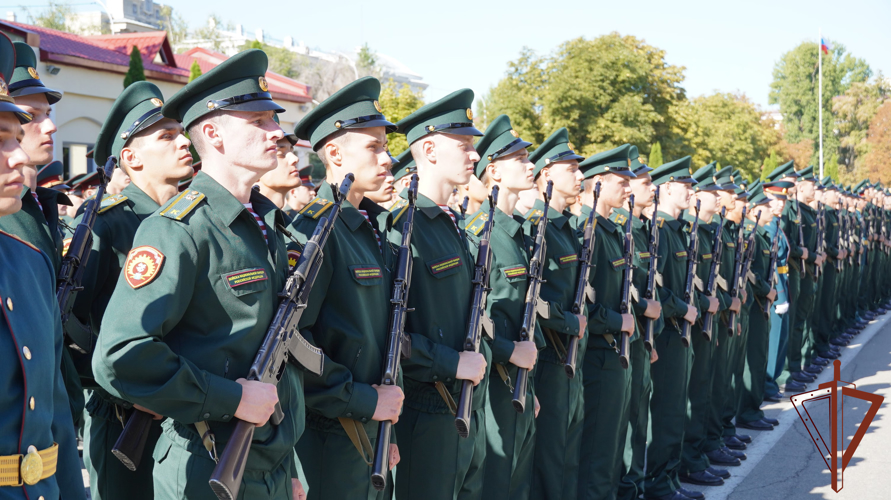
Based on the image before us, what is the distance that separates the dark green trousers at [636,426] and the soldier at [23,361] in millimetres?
4245

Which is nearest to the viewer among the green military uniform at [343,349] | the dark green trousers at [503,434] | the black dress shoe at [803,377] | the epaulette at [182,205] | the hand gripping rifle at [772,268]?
the epaulette at [182,205]

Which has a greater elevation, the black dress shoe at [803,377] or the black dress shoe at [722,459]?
the black dress shoe at [722,459]

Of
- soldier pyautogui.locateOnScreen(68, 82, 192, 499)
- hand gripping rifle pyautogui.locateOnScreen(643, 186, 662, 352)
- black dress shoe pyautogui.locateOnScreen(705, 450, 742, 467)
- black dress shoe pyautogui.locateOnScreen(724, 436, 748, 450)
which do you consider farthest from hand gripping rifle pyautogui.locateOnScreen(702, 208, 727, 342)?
soldier pyautogui.locateOnScreen(68, 82, 192, 499)

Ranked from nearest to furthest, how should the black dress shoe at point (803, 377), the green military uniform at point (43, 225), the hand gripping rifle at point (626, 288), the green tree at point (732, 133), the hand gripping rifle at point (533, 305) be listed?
the green military uniform at point (43, 225), the hand gripping rifle at point (533, 305), the hand gripping rifle at point (626, 288), the black dress shoe at point (803, 377), the green tree at point (732, 133)

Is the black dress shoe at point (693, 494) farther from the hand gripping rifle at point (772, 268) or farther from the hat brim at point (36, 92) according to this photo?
the hat brim at point (36, 92)

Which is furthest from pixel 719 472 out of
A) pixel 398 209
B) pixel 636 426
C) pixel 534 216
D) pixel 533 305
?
pixel 398 209

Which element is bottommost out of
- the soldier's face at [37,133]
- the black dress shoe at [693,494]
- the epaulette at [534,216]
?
the black dress shoe at [693,494]

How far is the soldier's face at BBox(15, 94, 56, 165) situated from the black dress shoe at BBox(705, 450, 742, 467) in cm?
556

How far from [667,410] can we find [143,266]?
15.9 ft

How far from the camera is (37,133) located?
3.52 metres

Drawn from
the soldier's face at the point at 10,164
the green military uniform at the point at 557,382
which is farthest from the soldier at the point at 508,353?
the soldier's face at the point at 10,164

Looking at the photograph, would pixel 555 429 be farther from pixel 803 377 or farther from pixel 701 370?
pixel 803 377

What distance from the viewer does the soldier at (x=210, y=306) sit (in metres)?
2.29

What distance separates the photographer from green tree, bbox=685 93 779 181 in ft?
161
